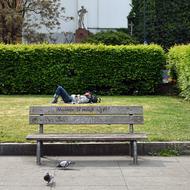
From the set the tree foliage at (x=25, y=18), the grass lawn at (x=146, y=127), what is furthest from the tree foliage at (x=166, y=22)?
the grass lawn at (x=146, y=127)

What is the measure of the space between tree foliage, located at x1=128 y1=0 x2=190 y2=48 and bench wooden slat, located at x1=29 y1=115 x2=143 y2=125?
51.0m

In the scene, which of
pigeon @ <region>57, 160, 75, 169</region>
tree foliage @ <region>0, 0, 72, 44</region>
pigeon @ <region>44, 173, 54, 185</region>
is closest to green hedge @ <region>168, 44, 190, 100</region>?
pigeon @ <region>57, 160, 75, 169</region>

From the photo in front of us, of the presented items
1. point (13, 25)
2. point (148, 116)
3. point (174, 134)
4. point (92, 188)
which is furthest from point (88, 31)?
point (92, 188)

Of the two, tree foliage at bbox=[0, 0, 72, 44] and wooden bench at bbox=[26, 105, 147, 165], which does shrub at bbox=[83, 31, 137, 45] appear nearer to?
tree foliage at bbox=[0, 0, 72, 44]

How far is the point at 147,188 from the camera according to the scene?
770 cm

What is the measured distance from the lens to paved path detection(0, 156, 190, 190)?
782 cm

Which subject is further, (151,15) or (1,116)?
(151,15)

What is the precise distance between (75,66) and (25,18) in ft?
61.7

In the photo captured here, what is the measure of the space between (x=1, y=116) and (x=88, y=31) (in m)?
34.4

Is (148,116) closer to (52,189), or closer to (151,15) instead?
(52,189)

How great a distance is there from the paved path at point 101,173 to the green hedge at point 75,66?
621 inches

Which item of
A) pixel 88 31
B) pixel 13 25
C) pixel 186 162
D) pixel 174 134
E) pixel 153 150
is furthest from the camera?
pixel 88 31

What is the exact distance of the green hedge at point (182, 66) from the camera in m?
20.9

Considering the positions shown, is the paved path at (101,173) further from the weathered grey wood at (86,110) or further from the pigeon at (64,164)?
the weathered grey wood at (86,110)
